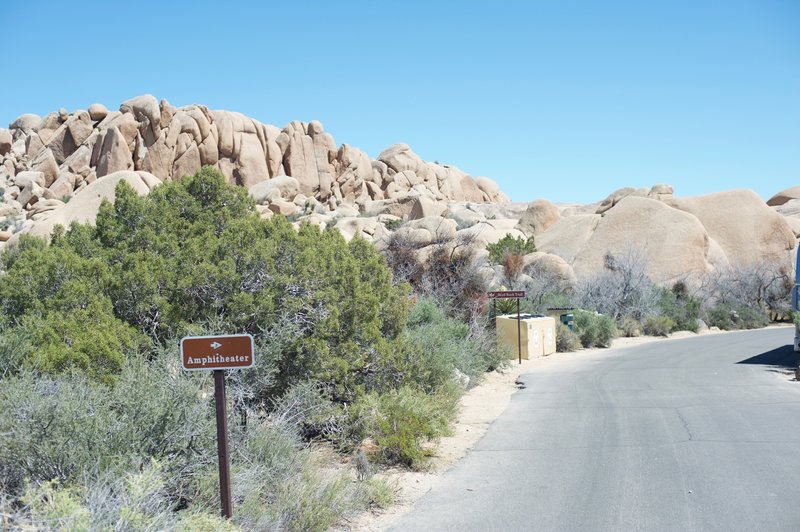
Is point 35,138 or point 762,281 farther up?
point 35,138

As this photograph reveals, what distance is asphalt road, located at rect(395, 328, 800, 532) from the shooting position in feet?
23.2

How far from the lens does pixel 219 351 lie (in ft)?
19.0

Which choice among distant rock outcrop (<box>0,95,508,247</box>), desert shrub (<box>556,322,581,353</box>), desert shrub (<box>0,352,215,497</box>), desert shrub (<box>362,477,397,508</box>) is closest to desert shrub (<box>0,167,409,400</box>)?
desert shrub (<box>0,352,215,497</box>)

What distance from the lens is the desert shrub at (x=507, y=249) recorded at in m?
37.2

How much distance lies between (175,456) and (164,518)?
4.37 feet

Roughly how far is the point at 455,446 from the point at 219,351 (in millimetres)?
5852

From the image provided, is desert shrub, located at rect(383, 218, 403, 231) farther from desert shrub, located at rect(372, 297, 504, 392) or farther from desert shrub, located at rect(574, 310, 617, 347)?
desert shrub, located at rect(372, 297, 504, 392)

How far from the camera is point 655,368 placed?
19.6 meters

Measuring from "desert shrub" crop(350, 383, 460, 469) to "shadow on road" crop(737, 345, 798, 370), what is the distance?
506 inches

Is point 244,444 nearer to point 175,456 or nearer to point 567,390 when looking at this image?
point 175,456

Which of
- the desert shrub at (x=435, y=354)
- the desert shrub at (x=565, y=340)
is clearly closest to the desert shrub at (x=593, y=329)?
the desert shrub at (x=565, y=340)

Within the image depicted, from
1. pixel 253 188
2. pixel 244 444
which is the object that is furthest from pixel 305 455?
pixel 253 188

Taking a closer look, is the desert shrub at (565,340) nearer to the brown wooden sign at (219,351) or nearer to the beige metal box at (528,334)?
the beige metal box at (528,334)

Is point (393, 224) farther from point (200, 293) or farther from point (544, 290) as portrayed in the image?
point (200, 293)
